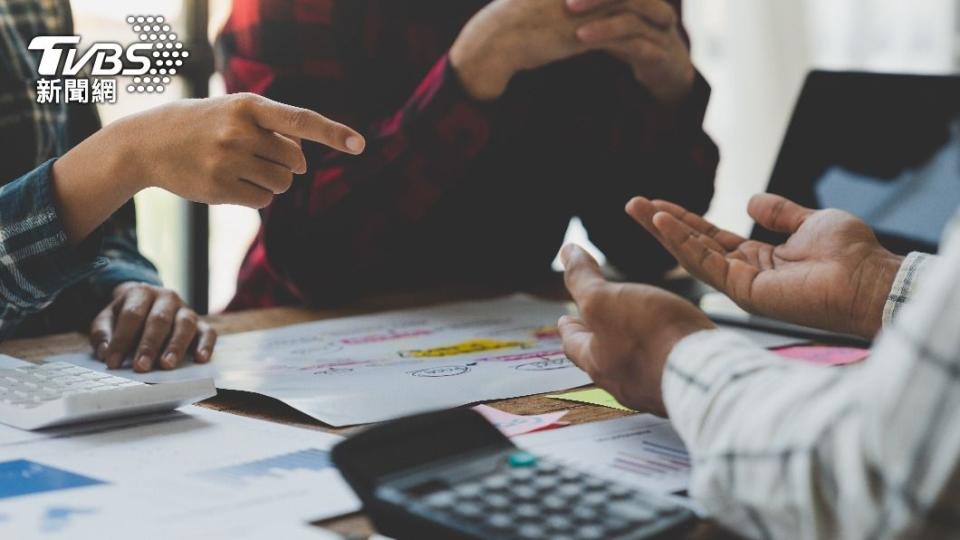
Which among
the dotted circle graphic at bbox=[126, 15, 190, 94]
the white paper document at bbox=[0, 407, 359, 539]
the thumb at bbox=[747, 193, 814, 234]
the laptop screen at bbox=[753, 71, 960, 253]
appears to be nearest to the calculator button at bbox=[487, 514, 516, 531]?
the white paper document at bbox=[0, 407, 359, 539]

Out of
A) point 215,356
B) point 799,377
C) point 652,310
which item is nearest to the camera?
point 799,377

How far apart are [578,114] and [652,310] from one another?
2.90 ft

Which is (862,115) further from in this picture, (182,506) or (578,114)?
(182,506)

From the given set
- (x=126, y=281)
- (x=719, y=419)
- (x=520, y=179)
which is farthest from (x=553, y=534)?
(x=520, y=179)

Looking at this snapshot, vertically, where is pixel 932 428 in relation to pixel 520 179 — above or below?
above

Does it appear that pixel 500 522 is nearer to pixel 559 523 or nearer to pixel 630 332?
pixel 559 523

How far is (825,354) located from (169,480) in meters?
0.60

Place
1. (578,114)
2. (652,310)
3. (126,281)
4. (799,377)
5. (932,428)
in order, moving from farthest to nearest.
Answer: (578,114) → (126,281) → (652,310) → (799,377) → (932,428)

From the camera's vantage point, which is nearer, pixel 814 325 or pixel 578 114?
pixel 814 325

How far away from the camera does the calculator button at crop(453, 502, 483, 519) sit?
503mm

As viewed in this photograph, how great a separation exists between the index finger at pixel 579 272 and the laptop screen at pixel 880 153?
16.3 inches

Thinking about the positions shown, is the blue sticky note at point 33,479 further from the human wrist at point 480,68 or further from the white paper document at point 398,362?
the human wrist at point 480,68

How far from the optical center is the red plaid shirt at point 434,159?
128cm

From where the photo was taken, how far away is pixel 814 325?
94 centimetres
